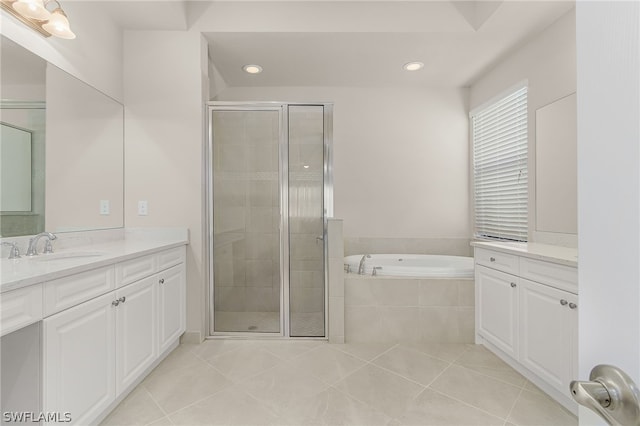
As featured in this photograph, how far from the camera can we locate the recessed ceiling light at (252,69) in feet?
10.0

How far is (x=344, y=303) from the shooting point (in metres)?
2.53

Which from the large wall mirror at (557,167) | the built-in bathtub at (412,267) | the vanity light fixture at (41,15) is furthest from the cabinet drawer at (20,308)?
the large wall mirror at (557,167)

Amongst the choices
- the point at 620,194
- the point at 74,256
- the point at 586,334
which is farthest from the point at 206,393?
the point at 620,194

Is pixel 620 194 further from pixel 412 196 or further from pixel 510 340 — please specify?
pixel 412 196

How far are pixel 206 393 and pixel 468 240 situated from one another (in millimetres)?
3115

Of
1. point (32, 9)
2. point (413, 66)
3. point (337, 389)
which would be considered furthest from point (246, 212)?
point (413, 66)

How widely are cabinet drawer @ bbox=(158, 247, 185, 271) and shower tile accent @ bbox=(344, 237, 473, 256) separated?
6.06 feet

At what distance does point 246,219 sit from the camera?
8.66 feet

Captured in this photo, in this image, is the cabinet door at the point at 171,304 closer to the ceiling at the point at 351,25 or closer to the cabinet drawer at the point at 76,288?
the cabinet drawer at the point at 76,288

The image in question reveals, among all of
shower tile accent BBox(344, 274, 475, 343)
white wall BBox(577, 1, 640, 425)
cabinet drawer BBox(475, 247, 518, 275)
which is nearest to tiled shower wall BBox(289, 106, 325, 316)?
shower tile accent BBox(344, 274, 475, 343)

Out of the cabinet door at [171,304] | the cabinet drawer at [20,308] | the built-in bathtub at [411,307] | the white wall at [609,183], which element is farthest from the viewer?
the built-in bathtub at [411,307]

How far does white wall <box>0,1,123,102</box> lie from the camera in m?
1.71

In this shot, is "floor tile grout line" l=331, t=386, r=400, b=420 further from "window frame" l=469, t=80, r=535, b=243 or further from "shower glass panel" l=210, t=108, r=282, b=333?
"window frame" l=469, t=80, r=535, b=243

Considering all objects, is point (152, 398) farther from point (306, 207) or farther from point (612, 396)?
point (612, 396)
